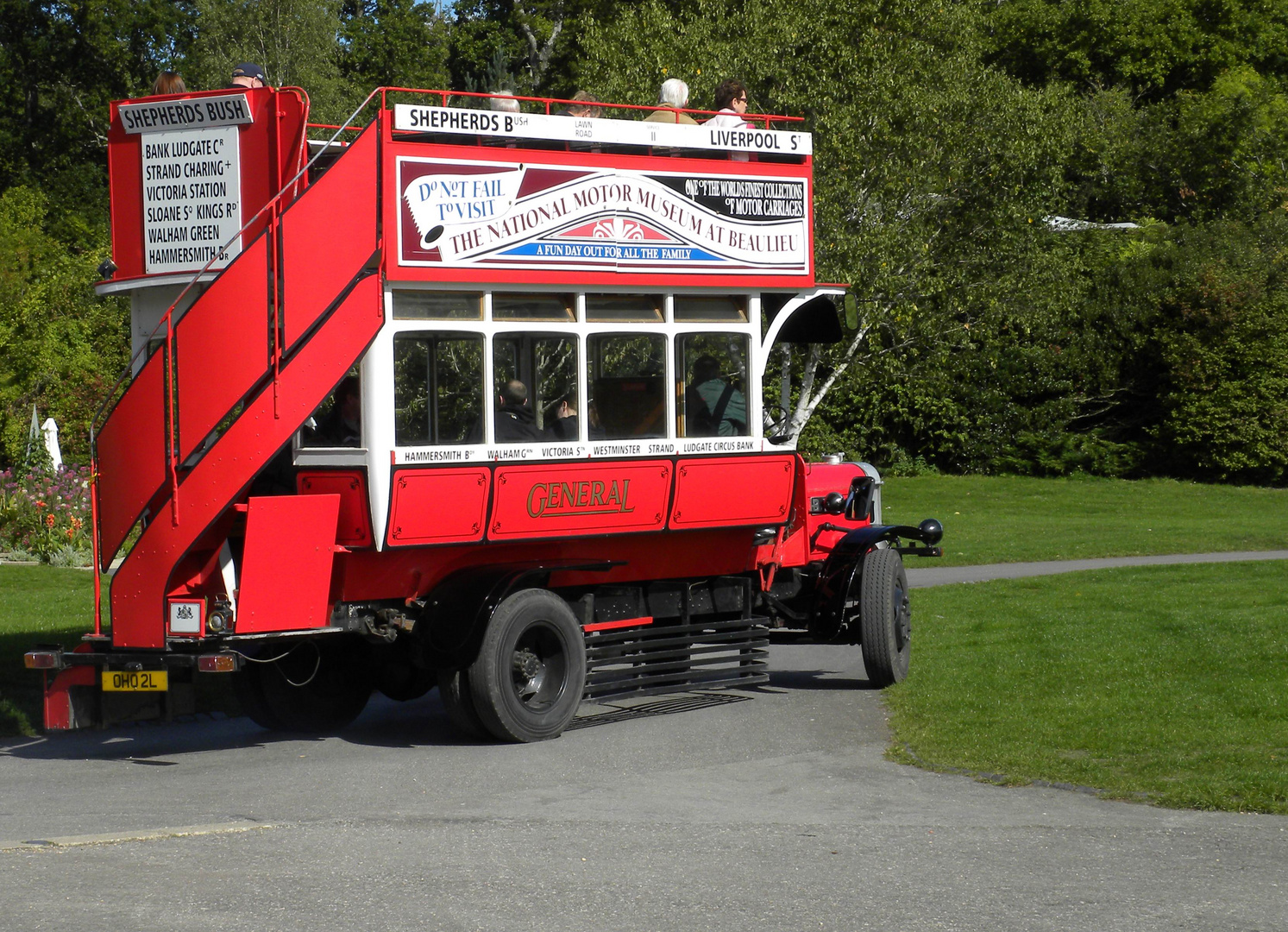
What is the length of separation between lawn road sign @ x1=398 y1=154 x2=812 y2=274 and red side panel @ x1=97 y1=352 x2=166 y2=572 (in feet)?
4.95

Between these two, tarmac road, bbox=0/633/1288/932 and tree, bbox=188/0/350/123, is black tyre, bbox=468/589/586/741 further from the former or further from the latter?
tree, bbox=188/0/350/123

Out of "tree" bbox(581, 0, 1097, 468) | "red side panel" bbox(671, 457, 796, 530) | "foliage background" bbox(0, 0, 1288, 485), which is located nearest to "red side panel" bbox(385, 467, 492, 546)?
"red side panel" bbox(671, 457, 796, 530)

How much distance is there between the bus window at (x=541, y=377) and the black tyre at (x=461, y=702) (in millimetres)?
1380

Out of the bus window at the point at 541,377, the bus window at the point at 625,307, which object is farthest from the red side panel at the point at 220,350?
the bus window at the point at 625,307

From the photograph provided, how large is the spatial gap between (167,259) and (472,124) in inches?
77.5

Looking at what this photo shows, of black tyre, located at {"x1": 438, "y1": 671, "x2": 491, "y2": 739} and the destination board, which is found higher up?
the destination board

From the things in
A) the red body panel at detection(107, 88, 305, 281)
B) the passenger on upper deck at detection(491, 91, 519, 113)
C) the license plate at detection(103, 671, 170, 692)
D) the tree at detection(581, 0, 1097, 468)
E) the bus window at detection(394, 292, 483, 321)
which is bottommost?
the license plate at detection(103, 671, 170, 692)

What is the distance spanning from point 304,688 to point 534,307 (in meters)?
2.77

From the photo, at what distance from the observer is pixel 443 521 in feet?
30.4

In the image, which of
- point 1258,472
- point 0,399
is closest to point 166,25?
point 0,399

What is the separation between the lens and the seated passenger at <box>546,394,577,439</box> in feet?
33.0

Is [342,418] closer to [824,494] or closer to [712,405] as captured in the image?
[712,405]

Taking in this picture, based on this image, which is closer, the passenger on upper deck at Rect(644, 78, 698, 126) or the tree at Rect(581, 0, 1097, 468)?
the passenger on upper deck at Rect(644, 78, 698, 126)

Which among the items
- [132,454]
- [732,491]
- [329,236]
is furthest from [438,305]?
[732,491]
